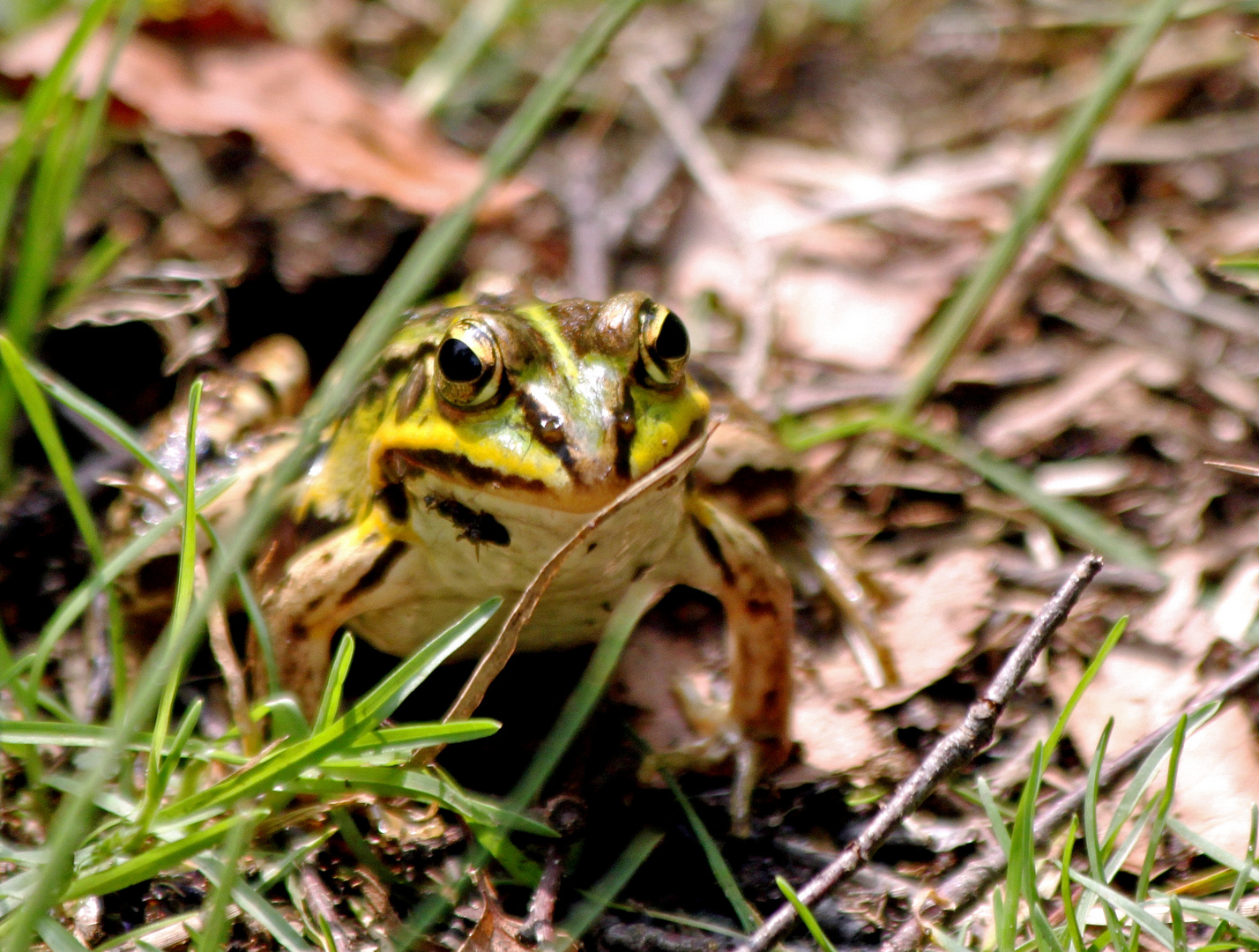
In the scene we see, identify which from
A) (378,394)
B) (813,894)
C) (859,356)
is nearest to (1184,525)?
(859,356)

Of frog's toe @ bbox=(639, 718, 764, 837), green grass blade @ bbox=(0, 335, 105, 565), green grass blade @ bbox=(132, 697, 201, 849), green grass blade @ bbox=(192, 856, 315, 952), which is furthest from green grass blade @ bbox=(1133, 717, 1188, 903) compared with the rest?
green grass blade @ bbox=(0, 335, 105, 565)

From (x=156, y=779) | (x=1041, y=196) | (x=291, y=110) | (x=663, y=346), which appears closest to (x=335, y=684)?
(x=156, y=779)

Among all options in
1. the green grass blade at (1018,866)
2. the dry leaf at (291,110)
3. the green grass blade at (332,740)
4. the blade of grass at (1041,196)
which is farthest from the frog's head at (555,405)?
the dry leaf at (291,110)

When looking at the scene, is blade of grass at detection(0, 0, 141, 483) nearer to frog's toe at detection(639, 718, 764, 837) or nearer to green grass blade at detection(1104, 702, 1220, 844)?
frog's toe at detection(639, 718, 764, 837)

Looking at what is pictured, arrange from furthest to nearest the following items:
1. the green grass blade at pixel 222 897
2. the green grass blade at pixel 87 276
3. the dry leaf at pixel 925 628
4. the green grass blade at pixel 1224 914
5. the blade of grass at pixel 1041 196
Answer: the green grass blade at pixel 87 276 → the blade of grass at pixel 1041 196 → the dry leaf at pixel 925 628 → the green grass blade at pixel 1224 914 → the green grass blade at pixel 222 897

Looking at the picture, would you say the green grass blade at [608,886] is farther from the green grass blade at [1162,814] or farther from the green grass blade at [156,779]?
the green grass blade at [1162,814]

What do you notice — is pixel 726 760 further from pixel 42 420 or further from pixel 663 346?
pixel 42 420
